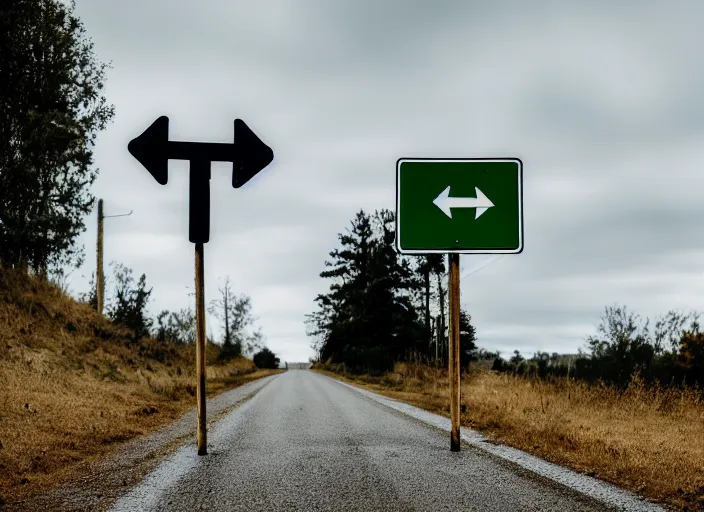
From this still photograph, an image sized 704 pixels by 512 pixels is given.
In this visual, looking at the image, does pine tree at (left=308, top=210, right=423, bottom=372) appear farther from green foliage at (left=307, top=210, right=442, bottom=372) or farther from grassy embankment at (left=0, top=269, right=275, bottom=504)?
grassy embankment at (left=0, top=269, right=275, bottom=504)

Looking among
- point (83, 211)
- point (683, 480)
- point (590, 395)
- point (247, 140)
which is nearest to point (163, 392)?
point (83, 211)

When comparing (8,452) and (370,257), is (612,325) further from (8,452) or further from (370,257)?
(8,452)

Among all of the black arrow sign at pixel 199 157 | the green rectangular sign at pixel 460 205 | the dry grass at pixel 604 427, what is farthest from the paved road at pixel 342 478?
the black arrow sign at pixel 199 157

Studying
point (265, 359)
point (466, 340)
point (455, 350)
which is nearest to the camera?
point (455, 350)

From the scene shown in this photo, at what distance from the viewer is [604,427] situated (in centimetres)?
1069

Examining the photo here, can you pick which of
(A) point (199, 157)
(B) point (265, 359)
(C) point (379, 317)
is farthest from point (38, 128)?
(B) point (265, 359)

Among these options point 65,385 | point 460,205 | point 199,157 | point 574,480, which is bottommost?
point 65,385

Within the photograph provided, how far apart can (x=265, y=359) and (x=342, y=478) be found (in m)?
83.5

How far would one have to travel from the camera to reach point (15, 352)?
15297 mm

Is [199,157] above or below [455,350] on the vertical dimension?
above

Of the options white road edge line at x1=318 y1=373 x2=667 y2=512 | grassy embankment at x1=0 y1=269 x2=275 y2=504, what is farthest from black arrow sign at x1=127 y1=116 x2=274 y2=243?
white road edge line at x1=318 y1=373 x2=667 y2=512

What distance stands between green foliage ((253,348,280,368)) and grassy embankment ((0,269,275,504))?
184 feet

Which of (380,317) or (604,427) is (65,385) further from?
(380,317)

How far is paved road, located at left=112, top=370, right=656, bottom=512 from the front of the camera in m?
3.94
